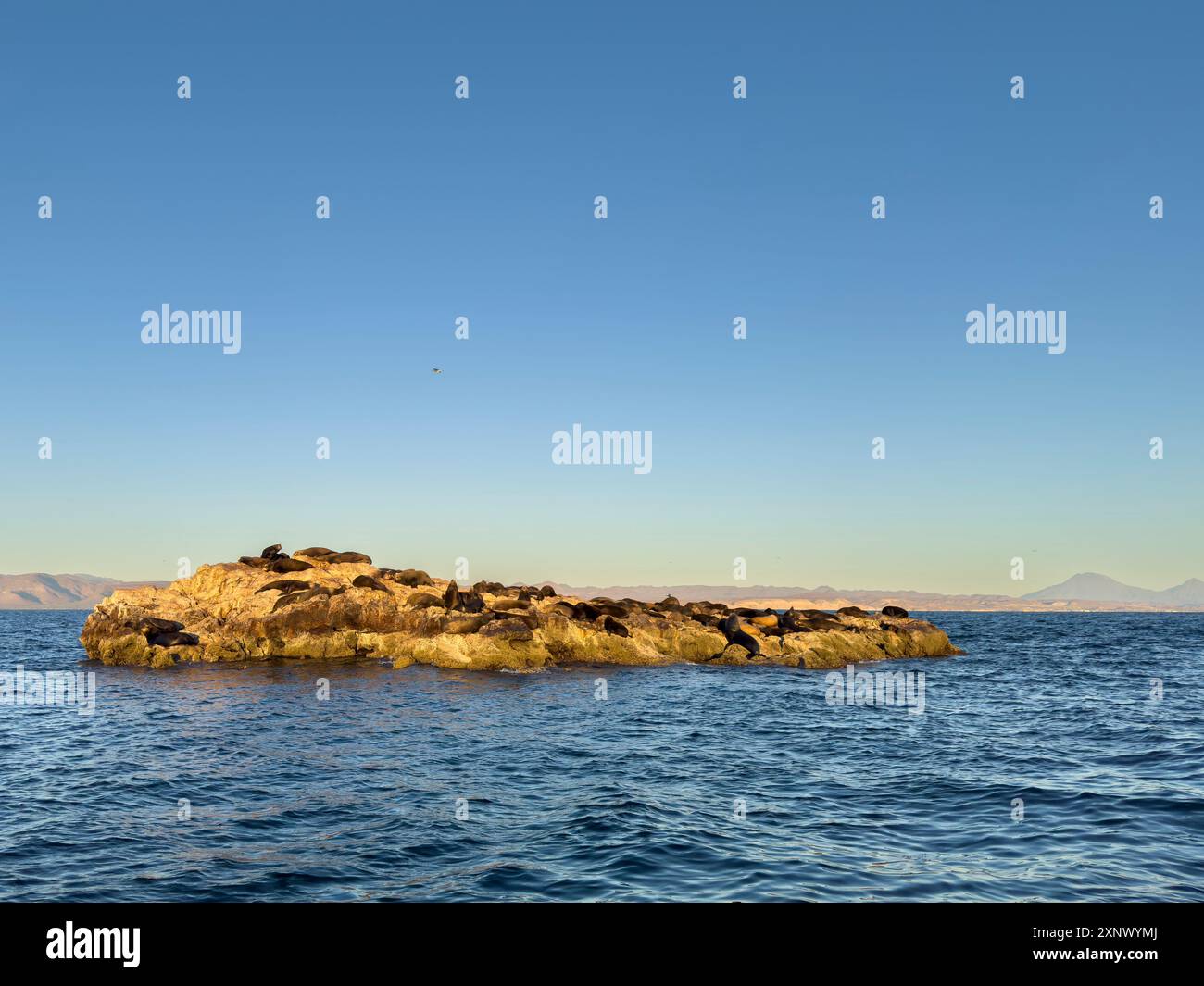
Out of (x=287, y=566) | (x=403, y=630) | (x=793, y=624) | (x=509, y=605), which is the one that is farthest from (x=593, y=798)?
(x=287, y=566)

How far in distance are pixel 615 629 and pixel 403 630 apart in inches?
526

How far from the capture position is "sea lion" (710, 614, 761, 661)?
53000 millimetres

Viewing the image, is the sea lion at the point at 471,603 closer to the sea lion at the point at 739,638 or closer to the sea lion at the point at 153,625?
the sea lion at the point at 739,638

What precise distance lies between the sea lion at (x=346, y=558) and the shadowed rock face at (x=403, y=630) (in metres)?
2.24

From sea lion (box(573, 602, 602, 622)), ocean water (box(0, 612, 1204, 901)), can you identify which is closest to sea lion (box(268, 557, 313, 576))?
sea lion (box(573, 602, 602, 622))

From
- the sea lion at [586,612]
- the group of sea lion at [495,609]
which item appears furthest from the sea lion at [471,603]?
the sea lion at [586,612]

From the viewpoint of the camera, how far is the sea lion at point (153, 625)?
50719 mm

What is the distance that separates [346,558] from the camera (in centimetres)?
6153

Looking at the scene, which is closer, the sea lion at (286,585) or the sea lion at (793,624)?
the sea lion at (286,585)

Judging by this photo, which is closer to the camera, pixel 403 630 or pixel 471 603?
pixel 403 630

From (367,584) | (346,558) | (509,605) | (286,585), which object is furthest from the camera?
(346,558)

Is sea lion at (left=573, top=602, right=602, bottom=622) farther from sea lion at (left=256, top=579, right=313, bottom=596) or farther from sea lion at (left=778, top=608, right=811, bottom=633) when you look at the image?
sea lion at (left=256, top=579, right=313, bottom=596)

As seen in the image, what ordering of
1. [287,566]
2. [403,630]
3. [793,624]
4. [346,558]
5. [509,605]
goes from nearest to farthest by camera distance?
[403,630] → [509,605] → [287,566] → [793,624] → [346,558]

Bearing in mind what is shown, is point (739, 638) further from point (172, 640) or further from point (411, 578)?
point (172, 640)
